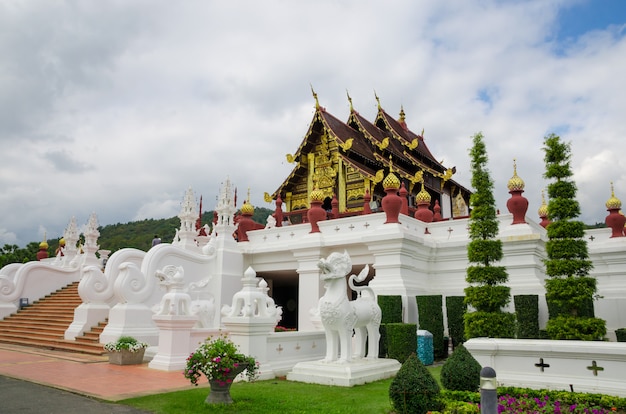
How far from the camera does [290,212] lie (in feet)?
78.5

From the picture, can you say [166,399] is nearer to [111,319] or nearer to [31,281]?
[111,319]

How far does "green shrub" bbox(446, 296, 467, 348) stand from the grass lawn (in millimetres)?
4226

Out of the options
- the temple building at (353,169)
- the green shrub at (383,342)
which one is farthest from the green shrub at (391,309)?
the temple building at (353,169)

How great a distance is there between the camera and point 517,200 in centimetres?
1347

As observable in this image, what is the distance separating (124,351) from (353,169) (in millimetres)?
14767

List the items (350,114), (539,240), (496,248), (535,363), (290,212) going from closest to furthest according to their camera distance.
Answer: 1. (535,363)
2. (496,248)
3. (539,240)
4. (290,212)
5. (350,114)

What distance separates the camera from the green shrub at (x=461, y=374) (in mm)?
6852

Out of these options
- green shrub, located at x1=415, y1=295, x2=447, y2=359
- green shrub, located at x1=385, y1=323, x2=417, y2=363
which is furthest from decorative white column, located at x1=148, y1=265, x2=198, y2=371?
green shrub, located at x1=415, y1=295, x2=447, y2=359

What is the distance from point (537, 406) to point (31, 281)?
1875 centimetres

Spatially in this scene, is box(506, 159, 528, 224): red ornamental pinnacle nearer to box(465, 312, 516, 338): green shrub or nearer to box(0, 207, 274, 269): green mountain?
box(465, 312, 516, 338): green shrub

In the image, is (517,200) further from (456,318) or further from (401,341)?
(401,341)

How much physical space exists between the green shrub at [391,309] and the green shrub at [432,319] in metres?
0.56

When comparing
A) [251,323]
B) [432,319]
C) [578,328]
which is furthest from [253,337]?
[578,328]

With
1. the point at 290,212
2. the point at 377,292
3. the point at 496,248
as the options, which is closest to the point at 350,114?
the point at 290,212
